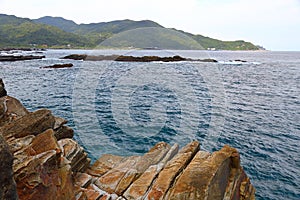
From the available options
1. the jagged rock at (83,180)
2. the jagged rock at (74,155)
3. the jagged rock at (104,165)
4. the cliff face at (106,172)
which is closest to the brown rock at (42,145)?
the cliff face at (106,172)

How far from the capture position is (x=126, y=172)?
11.4 m

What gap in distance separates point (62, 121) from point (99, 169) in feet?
13.9

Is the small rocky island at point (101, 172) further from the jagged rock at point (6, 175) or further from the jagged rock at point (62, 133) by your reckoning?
the jagged rock at point (62, 133)

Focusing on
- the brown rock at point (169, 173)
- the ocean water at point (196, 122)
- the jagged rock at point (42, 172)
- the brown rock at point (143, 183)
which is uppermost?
the jagged rock at point (42, 172)

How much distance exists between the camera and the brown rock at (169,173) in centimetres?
927

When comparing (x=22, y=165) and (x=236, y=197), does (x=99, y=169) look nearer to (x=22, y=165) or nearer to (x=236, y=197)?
(x=22, y=165)

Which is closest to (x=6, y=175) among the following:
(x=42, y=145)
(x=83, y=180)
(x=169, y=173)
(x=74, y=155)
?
(x=42, y=145)

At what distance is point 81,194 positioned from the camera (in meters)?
9.54

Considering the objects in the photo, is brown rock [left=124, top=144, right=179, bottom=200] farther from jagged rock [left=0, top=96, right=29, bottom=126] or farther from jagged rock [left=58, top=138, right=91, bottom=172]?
jagged rock [left=0, top=96, right=29, bottom=126]

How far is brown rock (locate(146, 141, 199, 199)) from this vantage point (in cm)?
927

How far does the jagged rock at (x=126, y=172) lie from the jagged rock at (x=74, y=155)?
1.30 metres

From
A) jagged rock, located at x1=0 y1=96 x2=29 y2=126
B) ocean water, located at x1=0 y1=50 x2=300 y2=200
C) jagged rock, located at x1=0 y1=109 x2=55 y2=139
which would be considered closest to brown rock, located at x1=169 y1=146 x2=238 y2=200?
ocean water, located at x1=0 y1=50 x2=300 y2=200

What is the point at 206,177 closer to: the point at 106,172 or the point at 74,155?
the point at 106,172

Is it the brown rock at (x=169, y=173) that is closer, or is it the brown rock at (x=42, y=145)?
the brown rock at (x=169, y=173)
